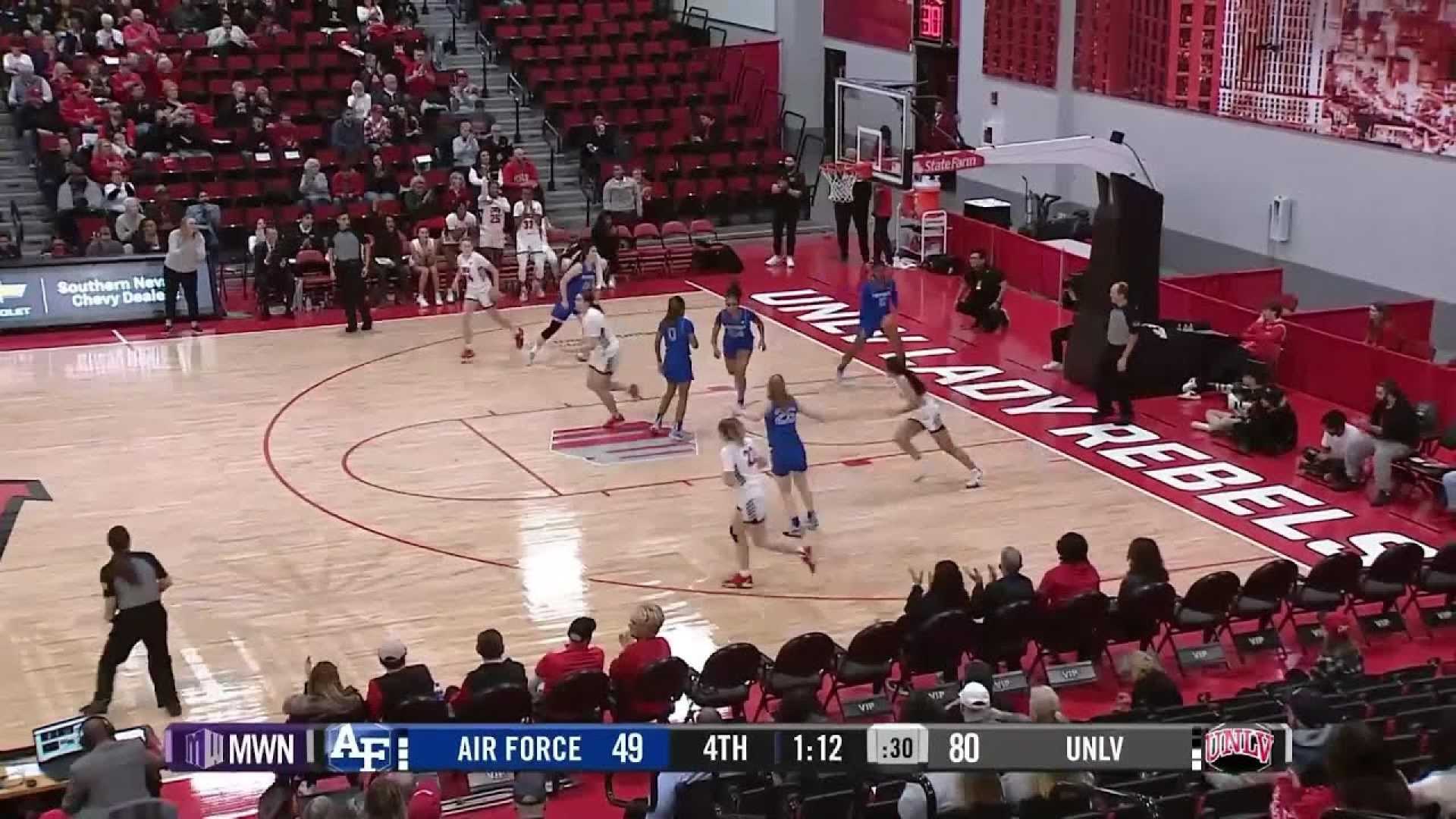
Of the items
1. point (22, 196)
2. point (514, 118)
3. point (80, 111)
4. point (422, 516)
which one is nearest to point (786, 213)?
point (514, 118)

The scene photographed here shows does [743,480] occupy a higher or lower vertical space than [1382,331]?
lower

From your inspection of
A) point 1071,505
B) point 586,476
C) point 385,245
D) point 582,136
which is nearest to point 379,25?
point 582,136

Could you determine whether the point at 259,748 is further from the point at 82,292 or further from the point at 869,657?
the point at 82,292

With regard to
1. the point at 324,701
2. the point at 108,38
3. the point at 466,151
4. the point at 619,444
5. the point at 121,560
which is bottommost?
the point at 619,444

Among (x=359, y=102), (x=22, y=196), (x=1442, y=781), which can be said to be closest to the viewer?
(x=1442, y=781)

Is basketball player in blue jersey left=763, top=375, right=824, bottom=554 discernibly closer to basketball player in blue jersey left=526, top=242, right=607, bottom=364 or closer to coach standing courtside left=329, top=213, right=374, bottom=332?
basketball player in blue jersey left=526, top=242, right=607, bottom=364

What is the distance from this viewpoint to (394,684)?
476 inches

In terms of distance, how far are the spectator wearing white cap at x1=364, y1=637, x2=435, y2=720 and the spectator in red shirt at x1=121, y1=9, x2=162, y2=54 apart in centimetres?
2194

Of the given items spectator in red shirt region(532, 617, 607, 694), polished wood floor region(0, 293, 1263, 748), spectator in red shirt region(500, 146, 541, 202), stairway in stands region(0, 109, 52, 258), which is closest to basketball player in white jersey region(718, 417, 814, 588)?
polished wood floor region(0, 293, 1263, 748)

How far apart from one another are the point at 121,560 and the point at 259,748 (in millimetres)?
5398

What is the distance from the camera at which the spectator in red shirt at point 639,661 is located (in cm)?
1263

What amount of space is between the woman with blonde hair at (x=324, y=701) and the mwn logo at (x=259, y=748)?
2.92 meters

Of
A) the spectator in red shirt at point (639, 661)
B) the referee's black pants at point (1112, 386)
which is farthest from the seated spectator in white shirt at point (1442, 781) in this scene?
the referee's black pants at point (1112, 386)

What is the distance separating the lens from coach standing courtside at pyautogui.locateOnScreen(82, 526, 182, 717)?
1321cm
